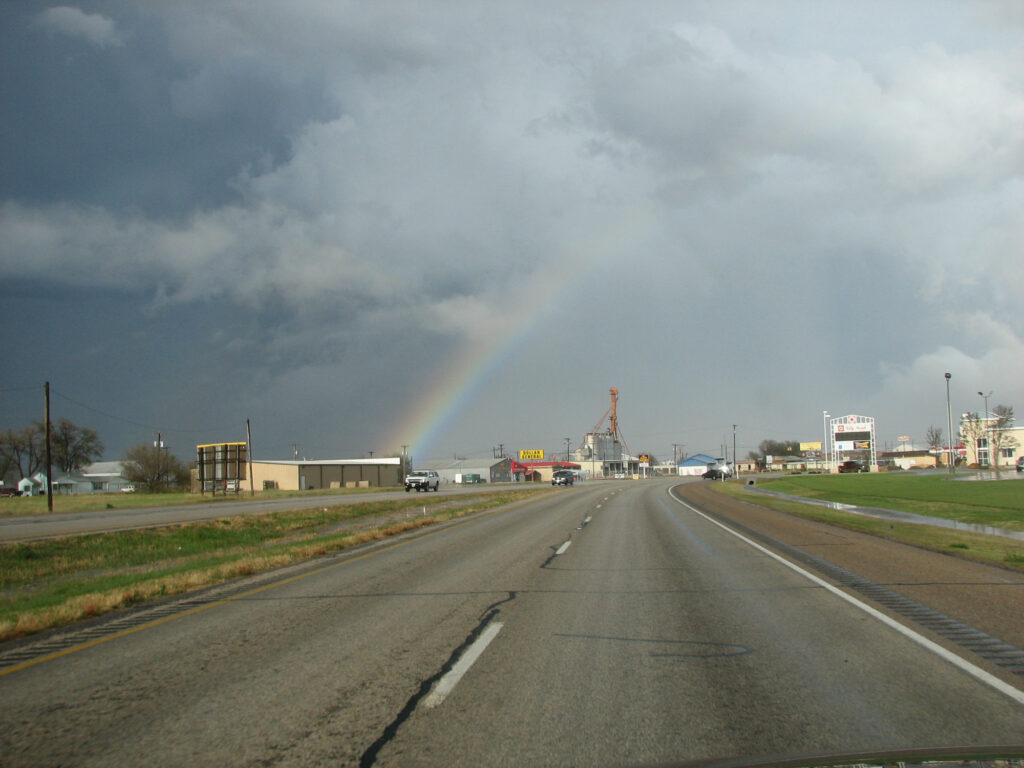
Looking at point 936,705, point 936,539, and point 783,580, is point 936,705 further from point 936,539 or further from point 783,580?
point 936,539

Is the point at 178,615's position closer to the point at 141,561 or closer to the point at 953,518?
the point at 141,561

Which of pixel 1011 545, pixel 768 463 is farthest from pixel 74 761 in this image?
pixel 768 463

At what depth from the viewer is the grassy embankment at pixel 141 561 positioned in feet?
36.3

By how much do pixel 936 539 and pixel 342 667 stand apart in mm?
16167

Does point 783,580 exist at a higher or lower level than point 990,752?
lower

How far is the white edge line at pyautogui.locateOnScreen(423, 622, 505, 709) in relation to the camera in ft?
18.7

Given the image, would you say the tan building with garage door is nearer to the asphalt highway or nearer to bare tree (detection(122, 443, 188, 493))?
bare tree (detection(122, 443, 188, 493))

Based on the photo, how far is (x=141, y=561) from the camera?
19.0 m

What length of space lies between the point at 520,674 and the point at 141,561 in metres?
15.9

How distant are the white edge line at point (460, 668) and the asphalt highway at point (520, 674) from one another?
33 millimetres

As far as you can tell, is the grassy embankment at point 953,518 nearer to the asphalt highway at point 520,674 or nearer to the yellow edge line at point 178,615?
the asphalt highway at point 520,674

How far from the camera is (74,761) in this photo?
466 cm

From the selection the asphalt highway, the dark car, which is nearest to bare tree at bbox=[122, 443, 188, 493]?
the dark car

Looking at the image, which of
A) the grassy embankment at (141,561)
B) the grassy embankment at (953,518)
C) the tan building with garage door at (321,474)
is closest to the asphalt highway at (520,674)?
the grassy embankment at (141,561)
